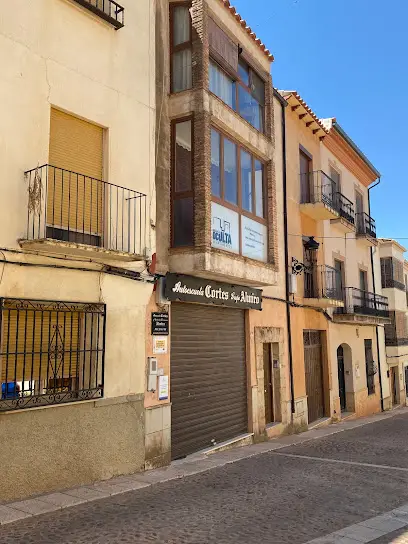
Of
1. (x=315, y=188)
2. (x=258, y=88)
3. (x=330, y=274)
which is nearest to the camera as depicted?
(x=258, y=88)

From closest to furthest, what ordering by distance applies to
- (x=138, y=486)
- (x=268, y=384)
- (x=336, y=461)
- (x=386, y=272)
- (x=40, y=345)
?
(x=40, y=345) → (x=138, y=486) → (x=336, y=461) → (x=268, y=384) → (x=386, y=272)

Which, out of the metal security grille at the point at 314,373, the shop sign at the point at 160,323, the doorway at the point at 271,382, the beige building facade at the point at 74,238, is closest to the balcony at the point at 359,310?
the metal security grille at the point at 314,373

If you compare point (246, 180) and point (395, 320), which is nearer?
point (246, 180)

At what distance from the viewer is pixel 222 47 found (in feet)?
36.3

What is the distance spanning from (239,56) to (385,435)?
34.8 ft

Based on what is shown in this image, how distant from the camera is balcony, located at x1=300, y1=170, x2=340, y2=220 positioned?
639 inches

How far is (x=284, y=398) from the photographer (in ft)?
45.4

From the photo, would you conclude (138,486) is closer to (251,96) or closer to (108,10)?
(108,10)

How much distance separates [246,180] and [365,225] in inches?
473

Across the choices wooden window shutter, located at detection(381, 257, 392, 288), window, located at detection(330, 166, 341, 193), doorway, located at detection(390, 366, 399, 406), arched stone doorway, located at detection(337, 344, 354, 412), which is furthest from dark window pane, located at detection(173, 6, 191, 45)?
doorway, located at detection(390, 366, 399, 406)

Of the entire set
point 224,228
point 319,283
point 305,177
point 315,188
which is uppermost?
point 305,177

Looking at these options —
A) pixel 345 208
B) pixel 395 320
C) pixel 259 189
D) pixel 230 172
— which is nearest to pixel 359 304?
pixel 345 208

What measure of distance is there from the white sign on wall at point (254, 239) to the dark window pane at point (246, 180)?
38 centimetres

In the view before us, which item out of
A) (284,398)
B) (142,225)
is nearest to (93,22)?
(142,225)
